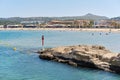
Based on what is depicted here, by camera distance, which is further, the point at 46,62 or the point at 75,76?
the point at 46,62

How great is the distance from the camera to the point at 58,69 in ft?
137

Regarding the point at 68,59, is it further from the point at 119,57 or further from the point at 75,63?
the point at 119,57

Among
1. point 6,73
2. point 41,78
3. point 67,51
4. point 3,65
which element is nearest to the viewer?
point 41,78

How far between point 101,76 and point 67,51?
12.7 metres

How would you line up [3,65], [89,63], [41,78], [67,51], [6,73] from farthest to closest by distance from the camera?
1. [67,51]
2. [3,65]
3. [89,63]
4. [6,73]
5. [41,78]

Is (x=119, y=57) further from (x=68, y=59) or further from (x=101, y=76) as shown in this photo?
(x=68, y=59)

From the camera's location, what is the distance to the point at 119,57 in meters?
38.6

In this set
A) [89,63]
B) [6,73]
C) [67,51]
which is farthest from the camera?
[67,51]

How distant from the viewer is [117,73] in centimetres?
3800

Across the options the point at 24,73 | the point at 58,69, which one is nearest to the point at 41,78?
the point at 24,73

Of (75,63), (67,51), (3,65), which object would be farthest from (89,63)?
(3,65)

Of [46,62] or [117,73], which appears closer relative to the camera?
[117,73]

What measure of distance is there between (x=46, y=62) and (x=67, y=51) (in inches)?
147

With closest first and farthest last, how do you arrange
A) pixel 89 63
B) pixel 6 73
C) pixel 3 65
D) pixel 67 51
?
pixel 6 73 < pixel 89 63 < pixel 3 65 < pixel 67 51
